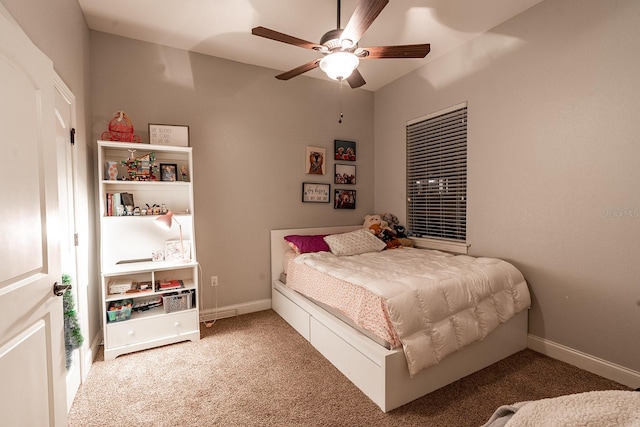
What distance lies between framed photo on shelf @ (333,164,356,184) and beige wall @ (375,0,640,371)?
1.50 m

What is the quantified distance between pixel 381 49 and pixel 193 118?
6.76ft

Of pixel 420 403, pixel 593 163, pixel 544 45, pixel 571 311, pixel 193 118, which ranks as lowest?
pixel 420 403

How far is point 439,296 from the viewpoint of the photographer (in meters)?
1.97

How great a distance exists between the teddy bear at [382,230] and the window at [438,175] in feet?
1.00

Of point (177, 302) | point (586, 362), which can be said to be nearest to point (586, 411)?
point (586, 362)

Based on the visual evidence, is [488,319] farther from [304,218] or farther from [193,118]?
[193,118]

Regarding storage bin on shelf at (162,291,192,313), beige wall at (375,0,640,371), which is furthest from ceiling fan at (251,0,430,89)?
storage bin on shelf at (162,291,192,313)

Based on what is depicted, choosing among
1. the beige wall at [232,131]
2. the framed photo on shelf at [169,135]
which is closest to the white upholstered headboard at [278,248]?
the beige wall at [232,131]

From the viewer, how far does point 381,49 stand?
197 cm

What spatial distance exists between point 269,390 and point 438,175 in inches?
108

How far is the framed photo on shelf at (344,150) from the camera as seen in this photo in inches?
156

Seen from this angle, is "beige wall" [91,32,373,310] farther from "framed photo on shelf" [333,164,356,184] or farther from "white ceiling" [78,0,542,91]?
"white ceiling" [78,0,542,91]

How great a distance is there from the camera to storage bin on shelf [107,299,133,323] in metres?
2.47

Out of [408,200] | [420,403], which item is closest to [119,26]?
[408,200]
